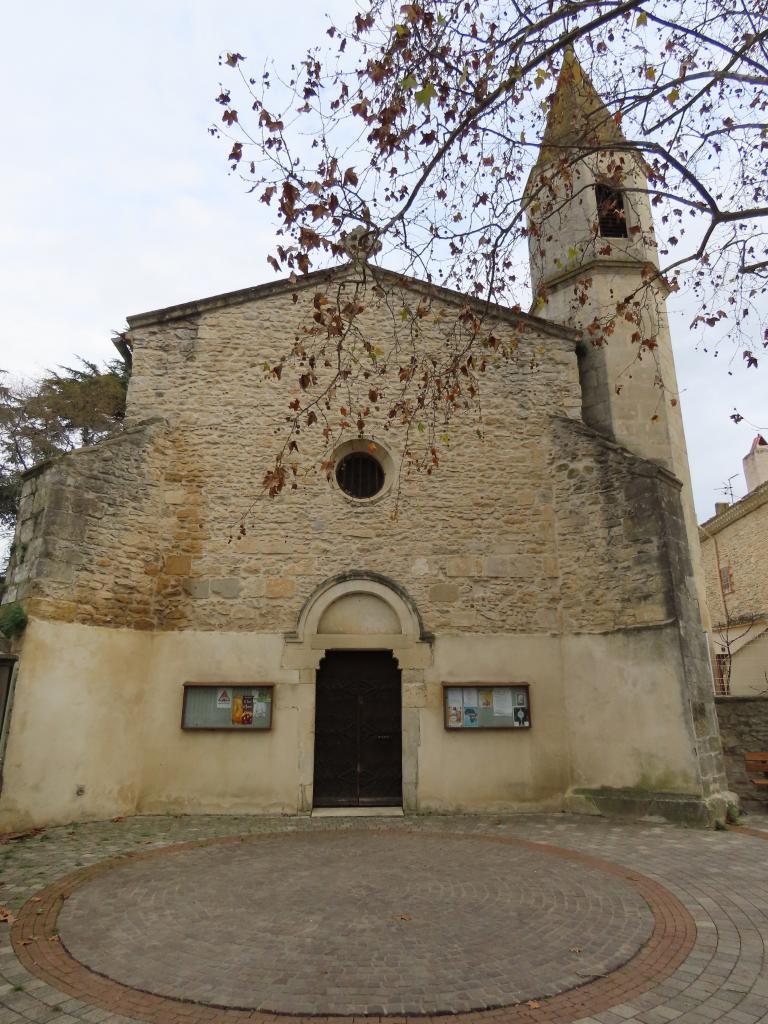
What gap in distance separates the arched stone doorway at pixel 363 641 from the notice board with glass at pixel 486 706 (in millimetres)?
414

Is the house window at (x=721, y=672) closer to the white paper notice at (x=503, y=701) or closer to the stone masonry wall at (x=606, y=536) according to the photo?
the stone masonry wall at (x=606, y=536)

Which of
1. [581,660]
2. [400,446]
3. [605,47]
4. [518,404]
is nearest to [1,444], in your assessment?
[400,446]

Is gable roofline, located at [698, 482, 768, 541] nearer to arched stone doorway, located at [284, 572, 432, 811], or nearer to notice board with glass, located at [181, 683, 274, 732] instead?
arched stone doorway, located at [284, 572, 432, 811]

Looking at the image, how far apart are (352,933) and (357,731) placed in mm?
4843

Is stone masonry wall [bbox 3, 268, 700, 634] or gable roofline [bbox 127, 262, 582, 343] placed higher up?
gable roofline [bbox 127, 262, 582, 343]

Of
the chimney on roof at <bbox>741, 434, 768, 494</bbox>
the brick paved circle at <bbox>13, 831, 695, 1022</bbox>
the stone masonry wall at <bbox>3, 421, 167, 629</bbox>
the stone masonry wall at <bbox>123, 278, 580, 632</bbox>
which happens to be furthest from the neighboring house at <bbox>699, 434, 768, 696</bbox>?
the stone masonry wall at <bbox>3, 421, 167, 629</bbox>

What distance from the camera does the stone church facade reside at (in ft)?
26.4

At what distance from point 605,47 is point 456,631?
270 inches

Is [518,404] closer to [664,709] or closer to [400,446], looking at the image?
[400,446]

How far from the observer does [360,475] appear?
32.9 ft

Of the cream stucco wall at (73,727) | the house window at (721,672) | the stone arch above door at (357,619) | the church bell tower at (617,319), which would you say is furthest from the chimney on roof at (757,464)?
the cream stucco wall at (73,727)

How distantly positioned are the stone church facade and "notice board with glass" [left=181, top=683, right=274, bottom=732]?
0.05 meters

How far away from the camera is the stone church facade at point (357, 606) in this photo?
805cm

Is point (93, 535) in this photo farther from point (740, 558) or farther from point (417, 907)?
point (740, 558)
